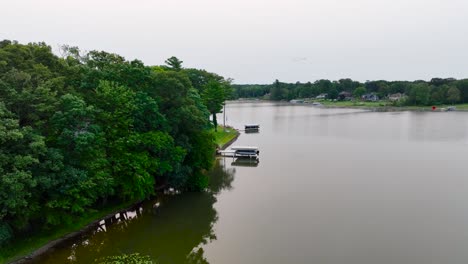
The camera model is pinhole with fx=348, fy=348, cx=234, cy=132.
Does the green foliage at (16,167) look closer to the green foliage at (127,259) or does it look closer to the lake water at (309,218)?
the lake water at (309,218)

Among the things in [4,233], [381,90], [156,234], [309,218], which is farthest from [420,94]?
[4,233]

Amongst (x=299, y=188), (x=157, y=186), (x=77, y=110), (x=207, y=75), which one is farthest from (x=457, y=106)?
(x=77, y=110)

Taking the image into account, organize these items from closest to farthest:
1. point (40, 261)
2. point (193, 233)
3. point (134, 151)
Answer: point (40, 261)
point (193, 233)
point (134, 151)

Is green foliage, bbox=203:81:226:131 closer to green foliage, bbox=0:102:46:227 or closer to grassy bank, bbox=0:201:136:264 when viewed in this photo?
grassy bank, bbox=0:201:136:264

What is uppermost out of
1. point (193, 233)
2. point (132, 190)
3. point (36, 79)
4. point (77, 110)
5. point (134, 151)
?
point (36, 79)

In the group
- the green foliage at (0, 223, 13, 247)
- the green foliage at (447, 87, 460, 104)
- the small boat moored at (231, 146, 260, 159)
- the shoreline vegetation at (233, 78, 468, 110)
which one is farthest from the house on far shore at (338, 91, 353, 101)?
the green foliage at (0, 223, 13, 247)

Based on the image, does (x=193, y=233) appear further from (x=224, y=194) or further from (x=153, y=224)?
(x=224, y=194)

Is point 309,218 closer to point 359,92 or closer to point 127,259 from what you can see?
point 127,259
